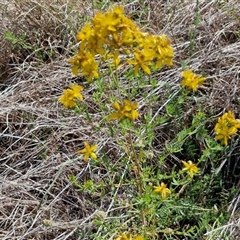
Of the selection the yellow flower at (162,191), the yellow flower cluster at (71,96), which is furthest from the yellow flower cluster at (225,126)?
the yellow flower cluster at (71,96)

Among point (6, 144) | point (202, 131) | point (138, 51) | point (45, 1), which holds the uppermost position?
point (138, 51)

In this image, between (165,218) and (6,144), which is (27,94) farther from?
(165,218)

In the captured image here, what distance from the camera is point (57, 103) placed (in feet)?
8.21

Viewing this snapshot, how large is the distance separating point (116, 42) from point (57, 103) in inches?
44.3

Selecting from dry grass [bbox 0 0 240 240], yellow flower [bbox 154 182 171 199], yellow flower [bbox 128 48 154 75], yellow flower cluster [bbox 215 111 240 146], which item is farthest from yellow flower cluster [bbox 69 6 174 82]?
dry grass [bbox 0 0 240 240]

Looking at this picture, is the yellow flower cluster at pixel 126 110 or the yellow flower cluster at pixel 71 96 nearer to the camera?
the yellow flower cluster at pixel 126 110

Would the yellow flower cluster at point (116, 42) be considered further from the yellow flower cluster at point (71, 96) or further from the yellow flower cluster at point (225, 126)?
the yellow flower cluster at point (225, 126)

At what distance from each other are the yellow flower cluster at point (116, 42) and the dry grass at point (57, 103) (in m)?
0.65

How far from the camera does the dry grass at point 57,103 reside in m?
2.13

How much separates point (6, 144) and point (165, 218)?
85cm

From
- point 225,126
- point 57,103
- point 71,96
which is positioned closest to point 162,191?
point 225,126

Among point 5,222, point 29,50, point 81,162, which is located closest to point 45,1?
point 29,50

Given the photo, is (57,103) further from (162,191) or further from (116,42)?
(116,42)

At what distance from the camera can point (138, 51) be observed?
4.85 ft
